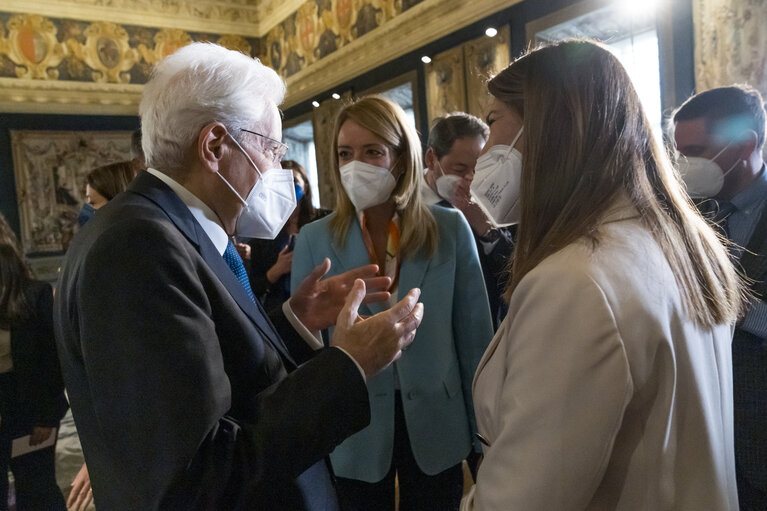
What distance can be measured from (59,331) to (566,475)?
1177 millimetres

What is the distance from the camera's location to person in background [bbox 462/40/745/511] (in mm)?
913

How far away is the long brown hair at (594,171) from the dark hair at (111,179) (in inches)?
138

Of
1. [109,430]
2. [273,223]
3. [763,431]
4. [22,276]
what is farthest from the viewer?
[22,276]

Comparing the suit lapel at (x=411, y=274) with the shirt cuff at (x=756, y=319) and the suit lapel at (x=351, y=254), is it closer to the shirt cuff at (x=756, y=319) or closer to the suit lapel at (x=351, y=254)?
the suit lapel at (x=351, y=254)

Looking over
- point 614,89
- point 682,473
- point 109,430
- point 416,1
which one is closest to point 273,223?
point 109,430

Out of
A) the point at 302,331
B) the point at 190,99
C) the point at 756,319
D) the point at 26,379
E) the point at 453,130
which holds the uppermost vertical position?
the point at 453,130

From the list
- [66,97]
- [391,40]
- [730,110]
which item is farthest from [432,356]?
[66,97]

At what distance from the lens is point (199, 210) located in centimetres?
142

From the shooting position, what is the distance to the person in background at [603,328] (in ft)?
3.00

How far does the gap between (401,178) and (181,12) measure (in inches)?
478

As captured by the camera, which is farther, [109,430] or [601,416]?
[109,430]

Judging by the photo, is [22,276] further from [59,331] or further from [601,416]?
[601,416]

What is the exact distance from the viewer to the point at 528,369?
0.96 meters

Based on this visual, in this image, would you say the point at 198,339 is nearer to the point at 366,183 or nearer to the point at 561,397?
the point at 561,397
